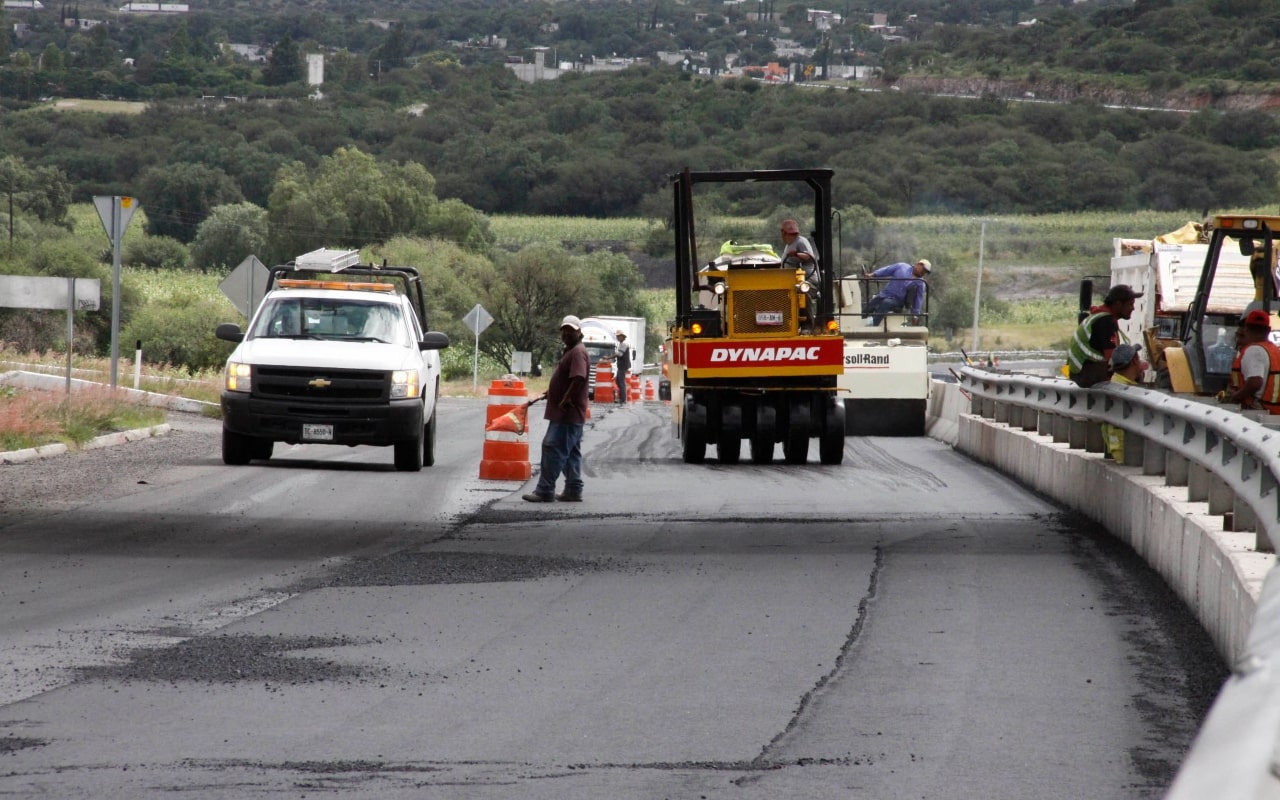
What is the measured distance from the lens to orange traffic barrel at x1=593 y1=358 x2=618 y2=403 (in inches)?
1959

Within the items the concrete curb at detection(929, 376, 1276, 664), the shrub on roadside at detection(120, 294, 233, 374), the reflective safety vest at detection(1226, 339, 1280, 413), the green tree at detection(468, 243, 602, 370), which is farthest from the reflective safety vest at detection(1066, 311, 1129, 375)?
the green tree at detection(468, 243, 602, 370)

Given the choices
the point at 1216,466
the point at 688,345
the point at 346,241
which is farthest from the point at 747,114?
the point at 1216,466

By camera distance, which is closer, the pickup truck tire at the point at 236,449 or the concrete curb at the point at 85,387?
the pickup truck tire at the point at 236,449

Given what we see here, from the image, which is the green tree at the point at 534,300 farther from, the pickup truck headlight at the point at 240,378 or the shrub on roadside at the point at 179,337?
the pickup truck headlight at the point at 240,378

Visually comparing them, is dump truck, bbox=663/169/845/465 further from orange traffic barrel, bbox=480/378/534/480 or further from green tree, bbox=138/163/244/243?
green tree, bbox=138/163/244/243

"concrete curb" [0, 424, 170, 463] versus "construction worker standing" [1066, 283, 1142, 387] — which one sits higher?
"construction worker standing" [1066, 283, 1142, 387]

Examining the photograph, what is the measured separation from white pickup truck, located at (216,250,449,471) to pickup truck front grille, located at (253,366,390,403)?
1cm

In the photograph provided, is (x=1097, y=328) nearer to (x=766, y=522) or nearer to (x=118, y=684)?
(x=766, y=522)

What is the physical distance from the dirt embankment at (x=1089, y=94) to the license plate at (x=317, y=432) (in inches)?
4337

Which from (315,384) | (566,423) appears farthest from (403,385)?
(566,423)

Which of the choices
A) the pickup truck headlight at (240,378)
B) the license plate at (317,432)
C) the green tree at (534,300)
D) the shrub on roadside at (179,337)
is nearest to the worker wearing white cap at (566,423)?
the license plate at (317,432)

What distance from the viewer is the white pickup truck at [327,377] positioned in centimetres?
1803

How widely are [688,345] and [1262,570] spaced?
44.2ft

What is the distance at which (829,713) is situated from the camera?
681 centimetres
